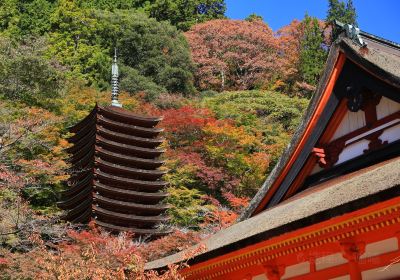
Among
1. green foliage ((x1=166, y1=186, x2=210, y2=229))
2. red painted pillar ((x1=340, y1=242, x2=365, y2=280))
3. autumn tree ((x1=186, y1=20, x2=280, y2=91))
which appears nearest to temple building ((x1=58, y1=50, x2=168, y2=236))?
green foliage ((x1=166, y1=186, x2=210, y2=229))

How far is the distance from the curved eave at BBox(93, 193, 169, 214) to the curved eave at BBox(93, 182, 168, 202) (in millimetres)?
214

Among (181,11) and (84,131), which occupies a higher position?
(181,11)

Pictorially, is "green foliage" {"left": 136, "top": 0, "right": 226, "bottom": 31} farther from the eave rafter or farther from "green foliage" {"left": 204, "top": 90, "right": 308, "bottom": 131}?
the eave rafter

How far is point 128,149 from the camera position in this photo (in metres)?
18.3

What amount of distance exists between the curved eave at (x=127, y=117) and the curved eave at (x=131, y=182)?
2173 mm

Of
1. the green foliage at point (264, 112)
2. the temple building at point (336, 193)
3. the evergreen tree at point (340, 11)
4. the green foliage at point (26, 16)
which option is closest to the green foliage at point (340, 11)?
the evergreen tree at point (340, 11)

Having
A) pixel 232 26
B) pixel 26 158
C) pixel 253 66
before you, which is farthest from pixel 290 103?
pixel 26 158

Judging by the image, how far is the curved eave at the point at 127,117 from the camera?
18.3m

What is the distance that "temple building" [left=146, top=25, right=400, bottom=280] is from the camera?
5.21 metres

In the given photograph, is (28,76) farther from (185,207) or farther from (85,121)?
(185,207)

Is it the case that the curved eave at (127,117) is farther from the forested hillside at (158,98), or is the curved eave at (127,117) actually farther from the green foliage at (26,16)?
the green foliage at (26,16)

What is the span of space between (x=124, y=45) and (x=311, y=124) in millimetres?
28914

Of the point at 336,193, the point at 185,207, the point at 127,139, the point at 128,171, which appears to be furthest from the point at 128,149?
the point at 336,193

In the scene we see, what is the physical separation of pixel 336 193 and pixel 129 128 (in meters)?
13.4
